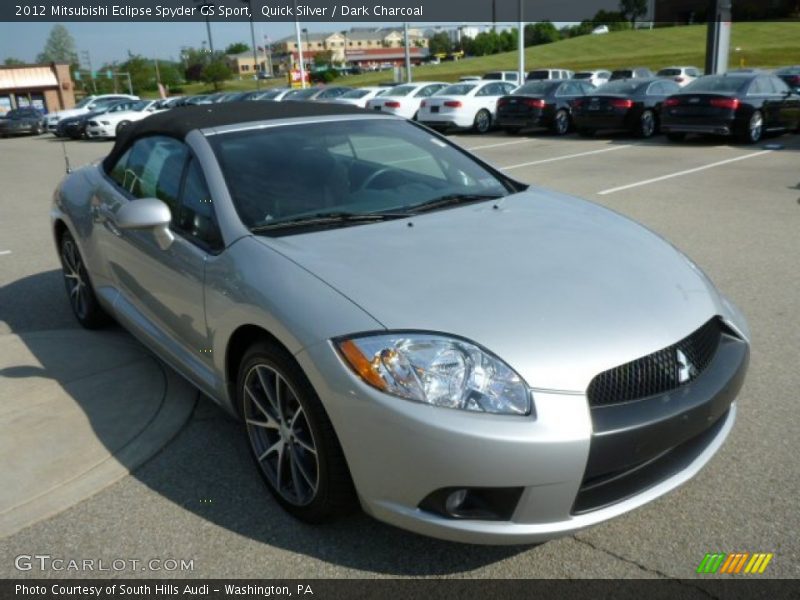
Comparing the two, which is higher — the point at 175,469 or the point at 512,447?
the point at 512,447

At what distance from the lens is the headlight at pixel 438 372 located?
2.19m

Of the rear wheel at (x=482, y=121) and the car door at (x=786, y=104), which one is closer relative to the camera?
the car door at (x=786, y=104)

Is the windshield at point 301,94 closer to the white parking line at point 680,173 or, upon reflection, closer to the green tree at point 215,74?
the white parking line at point 680,173

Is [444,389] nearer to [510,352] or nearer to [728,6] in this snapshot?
[510,352]

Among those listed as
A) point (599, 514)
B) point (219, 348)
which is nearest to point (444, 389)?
point (599, 514)

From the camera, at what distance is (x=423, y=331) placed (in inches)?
90.7

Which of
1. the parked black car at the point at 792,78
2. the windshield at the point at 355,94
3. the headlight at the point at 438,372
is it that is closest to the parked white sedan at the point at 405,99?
the windshield at the point at 355,94

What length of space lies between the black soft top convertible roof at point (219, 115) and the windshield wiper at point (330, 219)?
81 centimetres

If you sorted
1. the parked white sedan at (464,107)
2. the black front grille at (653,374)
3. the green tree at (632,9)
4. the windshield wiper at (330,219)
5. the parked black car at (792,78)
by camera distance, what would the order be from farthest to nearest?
the green tree at (632,9) → the parked white sedan at (464,107) → the parked black car at (792,78) → the windshield wiper at (330,219) → the black front grille at (653,374)

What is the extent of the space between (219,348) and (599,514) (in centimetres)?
165

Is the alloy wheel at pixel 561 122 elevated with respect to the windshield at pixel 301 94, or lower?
lower

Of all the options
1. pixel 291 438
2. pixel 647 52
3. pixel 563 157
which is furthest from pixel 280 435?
pixel 647 52

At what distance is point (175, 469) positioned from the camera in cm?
318

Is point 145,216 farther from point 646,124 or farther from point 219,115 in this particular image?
point 646,124
